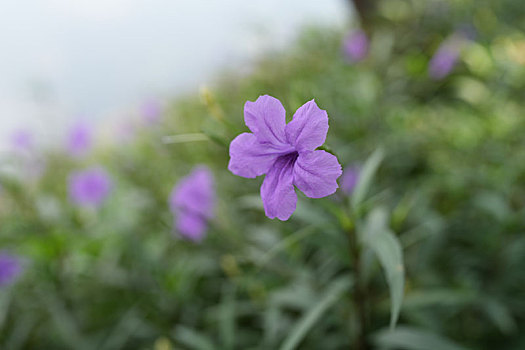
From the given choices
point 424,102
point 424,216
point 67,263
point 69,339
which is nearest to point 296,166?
point 424,216

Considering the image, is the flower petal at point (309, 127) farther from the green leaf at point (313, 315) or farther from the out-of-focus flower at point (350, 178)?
the out-of-focus flower at point (350, 178)

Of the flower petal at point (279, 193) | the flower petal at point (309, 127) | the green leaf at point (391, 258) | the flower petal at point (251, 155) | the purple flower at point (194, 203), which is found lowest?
the purple flower at point (194, 203)

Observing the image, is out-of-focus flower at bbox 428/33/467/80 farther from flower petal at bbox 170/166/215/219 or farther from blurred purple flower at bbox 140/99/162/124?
blurred purple flower at bbox 140/99/162/124

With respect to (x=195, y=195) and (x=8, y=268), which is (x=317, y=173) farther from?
(x=8, y=268)

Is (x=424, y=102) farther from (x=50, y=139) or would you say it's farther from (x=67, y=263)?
(x=50, y=139)

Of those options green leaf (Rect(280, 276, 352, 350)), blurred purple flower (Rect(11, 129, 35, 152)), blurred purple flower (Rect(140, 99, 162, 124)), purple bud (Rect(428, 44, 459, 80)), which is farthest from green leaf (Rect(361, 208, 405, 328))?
blurred purple flower (Rect(140, 99, 162, 124))

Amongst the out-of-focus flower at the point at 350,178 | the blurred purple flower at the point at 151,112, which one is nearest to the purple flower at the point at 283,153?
the out-of-focus flower at the point at 350,178
